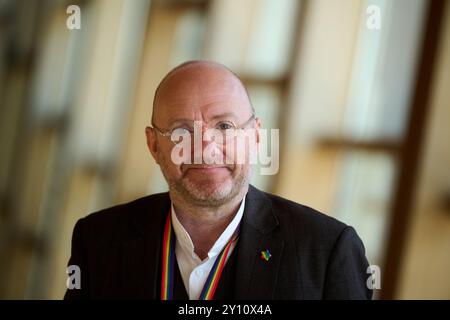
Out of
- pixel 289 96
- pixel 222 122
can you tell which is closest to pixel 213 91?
pixel 222 122

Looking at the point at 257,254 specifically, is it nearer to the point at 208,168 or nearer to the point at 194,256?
the point at 194,256

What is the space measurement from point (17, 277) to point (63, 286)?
432mm

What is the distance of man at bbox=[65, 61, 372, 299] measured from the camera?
6.06 feet

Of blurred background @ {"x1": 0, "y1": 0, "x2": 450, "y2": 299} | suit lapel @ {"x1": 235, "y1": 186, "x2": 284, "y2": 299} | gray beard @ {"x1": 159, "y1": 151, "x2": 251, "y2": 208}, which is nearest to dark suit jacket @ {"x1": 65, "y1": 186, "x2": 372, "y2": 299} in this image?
suit lapel @ {"x1": 235, "y1": 186, "x2": 284, "y2": 299}

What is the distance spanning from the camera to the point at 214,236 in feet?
6.58

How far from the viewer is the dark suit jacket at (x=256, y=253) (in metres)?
1.84

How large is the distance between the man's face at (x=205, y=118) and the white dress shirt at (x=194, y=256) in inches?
5.0

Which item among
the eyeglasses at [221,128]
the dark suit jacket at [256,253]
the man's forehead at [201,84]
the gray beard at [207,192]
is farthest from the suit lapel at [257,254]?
the man's forehead at [201,84]

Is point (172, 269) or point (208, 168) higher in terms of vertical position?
point (208, 168)

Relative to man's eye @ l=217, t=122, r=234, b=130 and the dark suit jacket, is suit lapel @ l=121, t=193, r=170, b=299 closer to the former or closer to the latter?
the dark suit jacket

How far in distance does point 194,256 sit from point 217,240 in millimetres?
105

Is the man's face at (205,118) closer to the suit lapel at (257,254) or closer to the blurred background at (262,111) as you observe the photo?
the suit lapel at (257,254)

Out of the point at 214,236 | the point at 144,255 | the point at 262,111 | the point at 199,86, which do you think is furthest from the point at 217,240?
the point at 262,111

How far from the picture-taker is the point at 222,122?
6.07 feet
